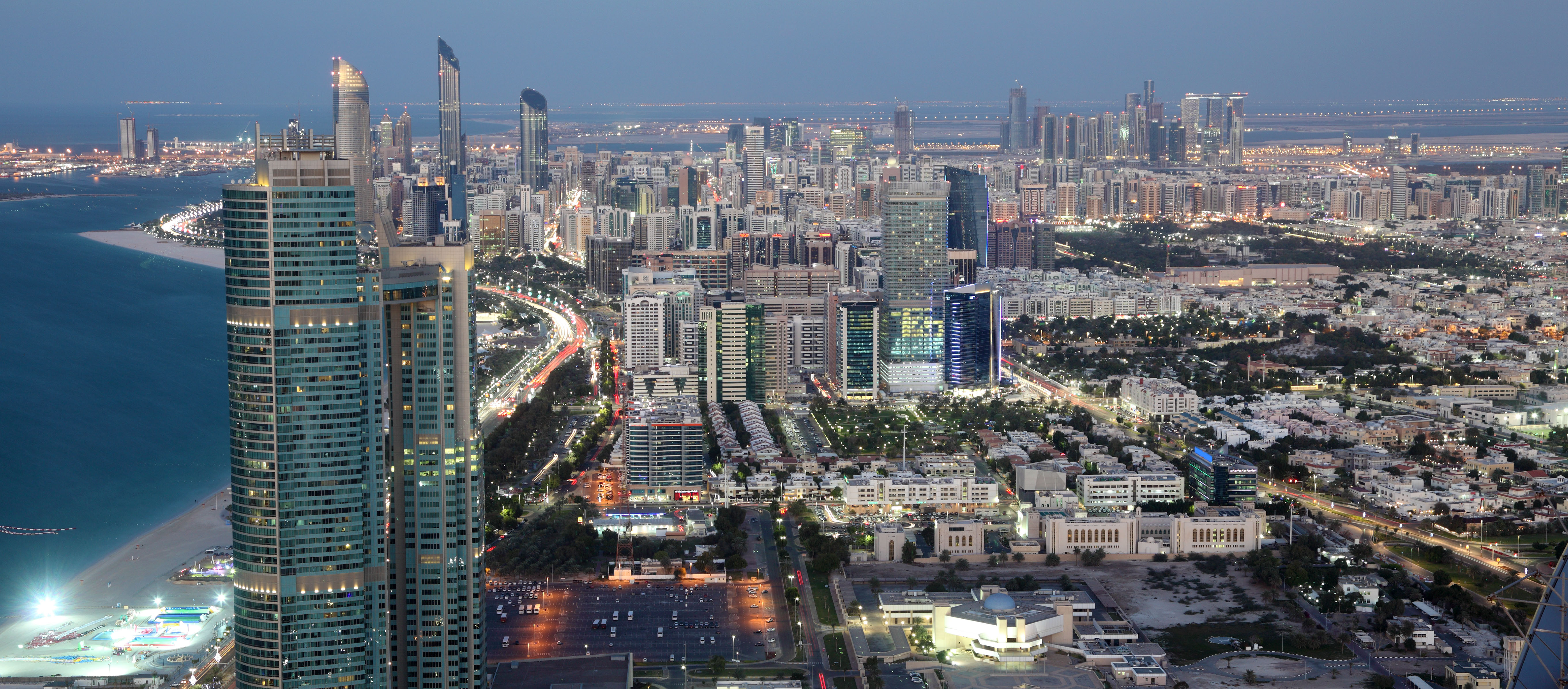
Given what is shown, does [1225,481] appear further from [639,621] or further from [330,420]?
[330,420]

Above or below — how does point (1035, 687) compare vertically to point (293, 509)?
below

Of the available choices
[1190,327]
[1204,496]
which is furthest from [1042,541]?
[1190,327]

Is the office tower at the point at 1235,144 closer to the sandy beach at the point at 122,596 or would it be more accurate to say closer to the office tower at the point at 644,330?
the office tower at the point at 644,330

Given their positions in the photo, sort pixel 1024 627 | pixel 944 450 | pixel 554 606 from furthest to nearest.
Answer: pixel 944 450 → pixel 554 606 → pixel 1024 627

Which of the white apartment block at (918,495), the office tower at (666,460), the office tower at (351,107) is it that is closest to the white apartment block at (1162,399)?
the white apartment block at (918,495)

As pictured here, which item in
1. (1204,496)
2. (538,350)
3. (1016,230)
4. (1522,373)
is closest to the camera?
(1204,496)

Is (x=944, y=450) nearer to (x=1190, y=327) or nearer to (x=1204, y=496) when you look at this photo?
(x=1204, y=496)
